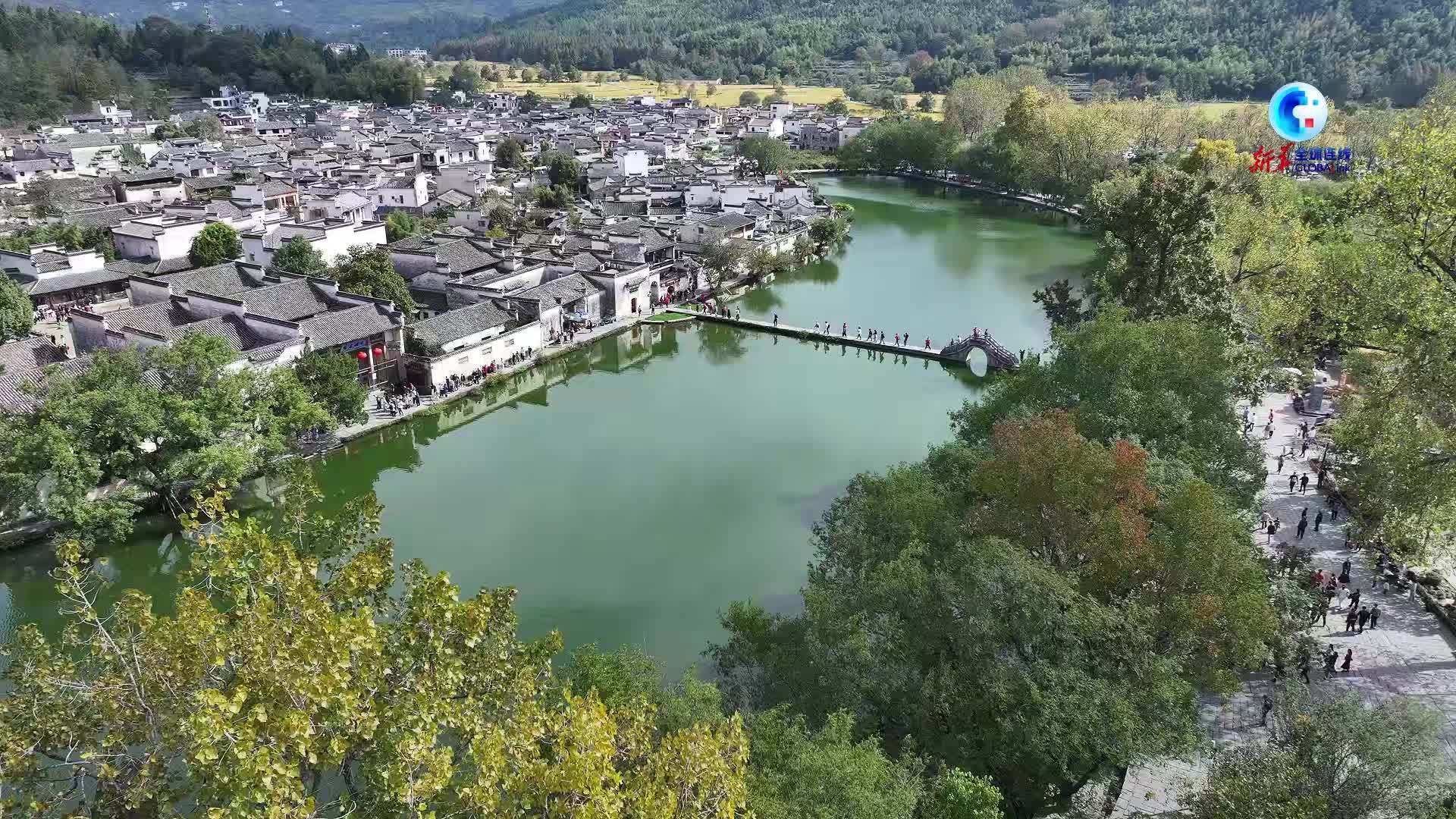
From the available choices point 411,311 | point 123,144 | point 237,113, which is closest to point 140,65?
point 237,113

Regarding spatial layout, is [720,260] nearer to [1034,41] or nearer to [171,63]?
[171,63]

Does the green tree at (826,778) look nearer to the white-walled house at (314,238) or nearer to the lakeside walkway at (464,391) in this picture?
the lakeside walkway at (464,391)

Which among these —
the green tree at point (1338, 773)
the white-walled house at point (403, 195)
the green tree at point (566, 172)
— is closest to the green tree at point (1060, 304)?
the green tree at point (1338, 773)

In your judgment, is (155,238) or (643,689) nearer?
(643,689)

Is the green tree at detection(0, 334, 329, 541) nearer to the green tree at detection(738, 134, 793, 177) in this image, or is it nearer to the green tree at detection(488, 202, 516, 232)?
the green tree at detection(488, 202, 516, 232)

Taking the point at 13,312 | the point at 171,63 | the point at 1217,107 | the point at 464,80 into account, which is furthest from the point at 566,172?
the point at 171,63

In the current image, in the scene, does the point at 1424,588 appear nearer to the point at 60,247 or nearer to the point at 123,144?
the point at 60,247
